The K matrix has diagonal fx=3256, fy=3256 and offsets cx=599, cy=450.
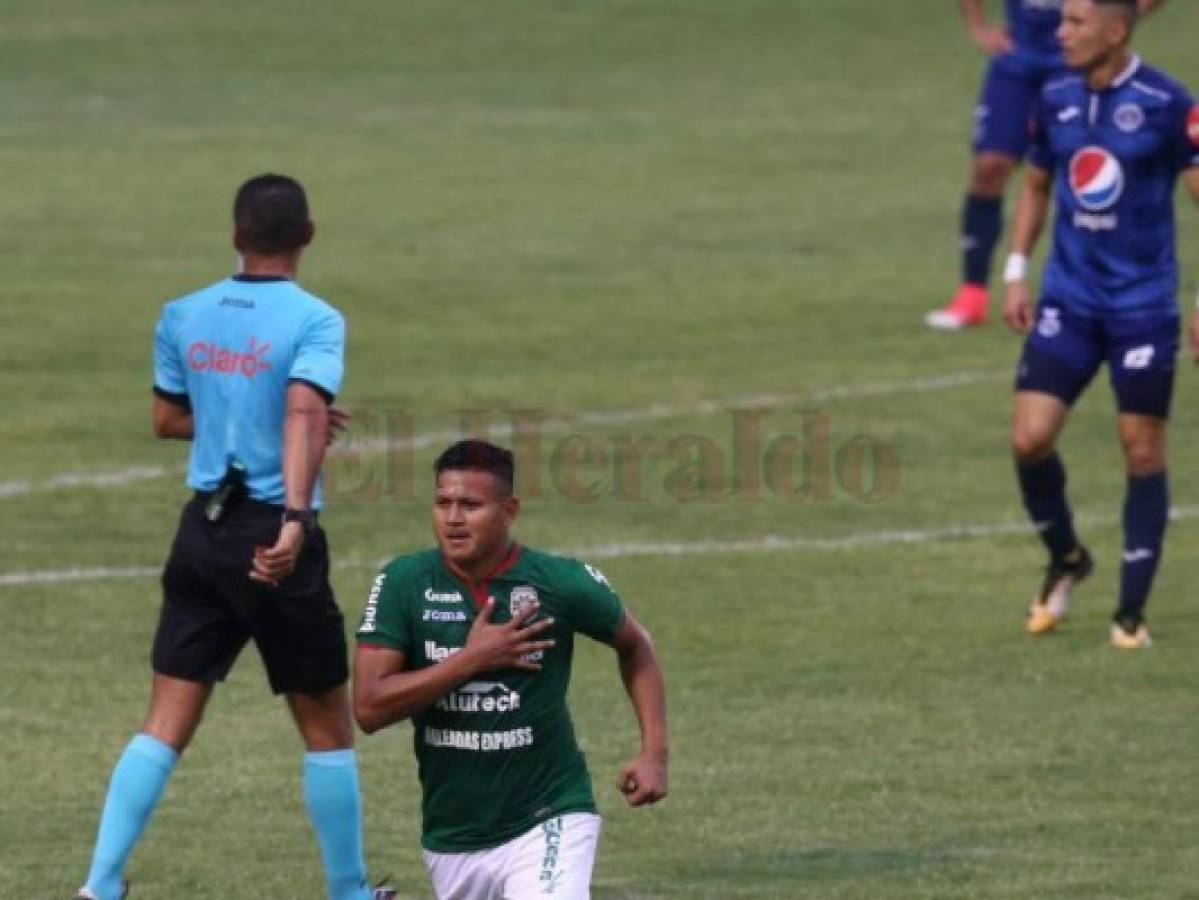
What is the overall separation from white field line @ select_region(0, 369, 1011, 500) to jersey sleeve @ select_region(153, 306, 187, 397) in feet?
22.6

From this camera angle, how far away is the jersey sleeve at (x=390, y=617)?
→ 7.99 meters

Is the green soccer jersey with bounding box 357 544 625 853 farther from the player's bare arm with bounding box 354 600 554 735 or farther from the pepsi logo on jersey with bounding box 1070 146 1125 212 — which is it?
the pepsi logo on jersey with bounding box 1070 146 1125 212

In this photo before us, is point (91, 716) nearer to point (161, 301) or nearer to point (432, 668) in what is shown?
point (432, 668)

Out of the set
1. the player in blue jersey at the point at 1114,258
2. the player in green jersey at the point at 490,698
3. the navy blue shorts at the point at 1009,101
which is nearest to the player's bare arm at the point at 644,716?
the player in green jersey at the point at 490,698

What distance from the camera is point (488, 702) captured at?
8.02 meters

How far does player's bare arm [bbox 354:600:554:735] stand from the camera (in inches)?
307

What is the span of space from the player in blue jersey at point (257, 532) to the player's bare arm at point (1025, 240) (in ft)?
14.7

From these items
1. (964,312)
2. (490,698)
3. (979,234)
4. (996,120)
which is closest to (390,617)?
(490,698)

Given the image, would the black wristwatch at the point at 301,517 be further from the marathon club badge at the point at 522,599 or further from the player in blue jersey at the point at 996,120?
the player in blue jersey at the point at 996,120

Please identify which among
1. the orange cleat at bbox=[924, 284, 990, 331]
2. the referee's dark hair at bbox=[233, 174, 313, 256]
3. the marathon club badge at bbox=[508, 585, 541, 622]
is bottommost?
the orange cleat at bbox=[924, 284, 990, 331]

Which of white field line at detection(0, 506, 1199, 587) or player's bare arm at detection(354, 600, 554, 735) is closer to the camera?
player's bare arm at detection(354, 600, 554, 735)

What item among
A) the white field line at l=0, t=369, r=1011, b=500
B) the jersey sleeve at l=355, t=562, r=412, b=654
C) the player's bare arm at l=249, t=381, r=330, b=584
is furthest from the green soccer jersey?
the white field line at l=0, t=369, r=1011, b=500

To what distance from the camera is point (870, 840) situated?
34.0 ft

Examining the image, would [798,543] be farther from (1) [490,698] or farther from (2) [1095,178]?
(1) [490,698]
